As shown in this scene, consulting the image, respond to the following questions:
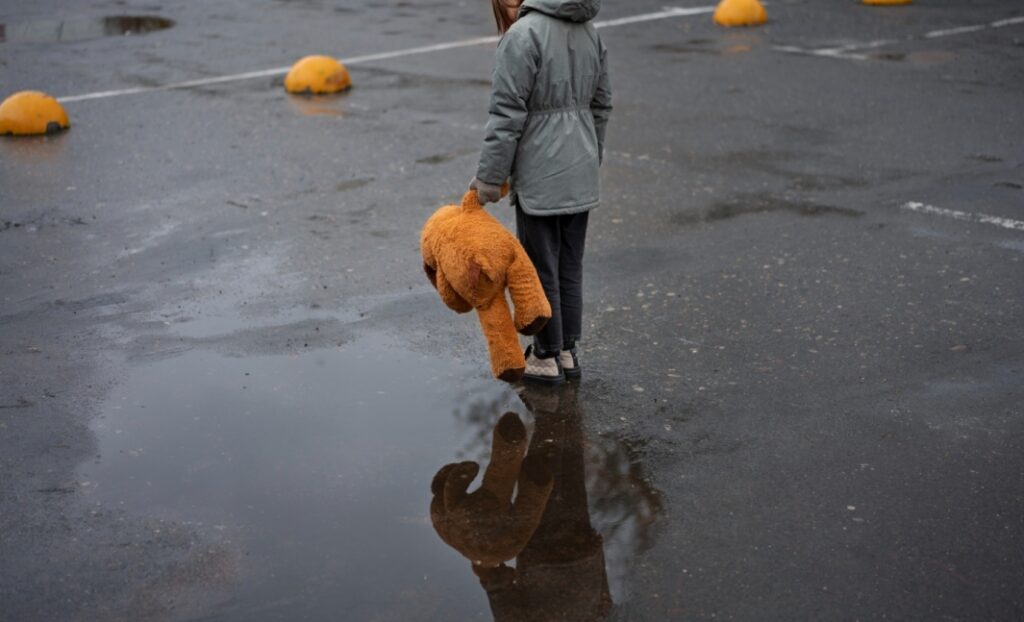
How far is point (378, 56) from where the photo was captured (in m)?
14.9

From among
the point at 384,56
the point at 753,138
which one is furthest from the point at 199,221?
the point at 384,56

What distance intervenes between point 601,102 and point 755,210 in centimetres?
306

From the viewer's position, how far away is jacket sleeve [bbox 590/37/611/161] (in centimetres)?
584

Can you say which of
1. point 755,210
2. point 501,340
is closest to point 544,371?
point 501,340

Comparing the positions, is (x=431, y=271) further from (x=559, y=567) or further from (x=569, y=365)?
(x=559, y=567)

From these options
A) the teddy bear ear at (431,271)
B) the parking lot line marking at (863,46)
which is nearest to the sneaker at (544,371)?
the teddy bear ear at (431,271)

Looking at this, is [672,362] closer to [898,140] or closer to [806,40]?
[898,140]

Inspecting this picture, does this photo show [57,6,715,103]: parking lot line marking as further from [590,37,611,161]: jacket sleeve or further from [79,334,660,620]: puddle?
[590,37,611,161]: jacket sleeve

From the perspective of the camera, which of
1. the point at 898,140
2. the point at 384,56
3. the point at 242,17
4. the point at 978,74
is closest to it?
the point at 898,140

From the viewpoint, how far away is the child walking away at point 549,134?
218 inches

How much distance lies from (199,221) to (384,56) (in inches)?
258

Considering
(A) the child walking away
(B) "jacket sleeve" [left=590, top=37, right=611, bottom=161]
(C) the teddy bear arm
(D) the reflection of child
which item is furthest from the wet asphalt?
(B) "jacket sleeve" [left=590, top=37, right=611, bottom=161]

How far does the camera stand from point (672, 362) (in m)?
6.26

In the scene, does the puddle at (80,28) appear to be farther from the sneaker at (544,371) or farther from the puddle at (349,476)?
the sneaker at (544,371)
